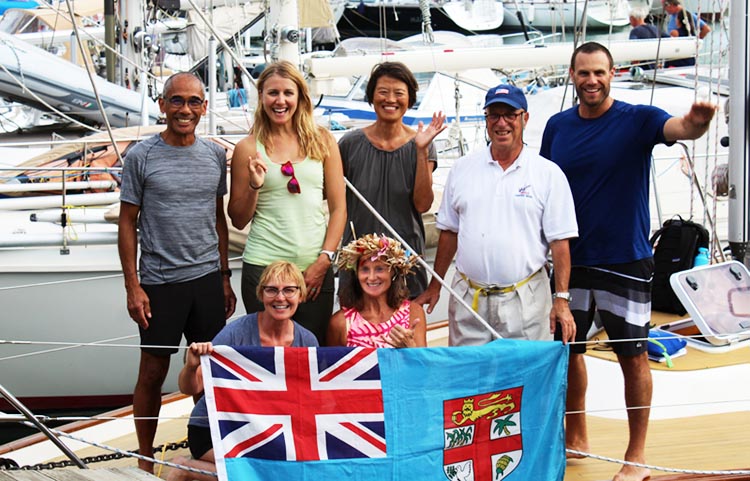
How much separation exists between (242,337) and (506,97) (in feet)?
4.58

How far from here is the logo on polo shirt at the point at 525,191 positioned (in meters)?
4.00

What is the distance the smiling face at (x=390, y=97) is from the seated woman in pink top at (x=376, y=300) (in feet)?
1.93

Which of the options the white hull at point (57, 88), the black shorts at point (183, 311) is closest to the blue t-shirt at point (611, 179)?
the black shorts at point (183, 311)

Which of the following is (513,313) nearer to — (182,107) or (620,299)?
(620,299)

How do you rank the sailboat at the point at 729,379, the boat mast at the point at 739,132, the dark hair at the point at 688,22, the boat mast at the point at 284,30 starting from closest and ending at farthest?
the sailboat at the point at 729,379 < the boat mast at the point at 739,132 < the boat mast at the point at 284,30 < the dark hair at the point at 688,22

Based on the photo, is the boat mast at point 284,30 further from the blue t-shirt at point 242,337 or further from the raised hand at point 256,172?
the blue t-shirt at point 242,337

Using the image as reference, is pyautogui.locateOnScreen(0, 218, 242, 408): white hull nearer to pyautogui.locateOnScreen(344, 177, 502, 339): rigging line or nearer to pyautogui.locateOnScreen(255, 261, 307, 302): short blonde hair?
pyautogui.locateOnScreen(344, 177, 502, 339): rigging line

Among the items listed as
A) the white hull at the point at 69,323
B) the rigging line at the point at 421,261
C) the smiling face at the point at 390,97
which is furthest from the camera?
the white hull at the point at 69,323

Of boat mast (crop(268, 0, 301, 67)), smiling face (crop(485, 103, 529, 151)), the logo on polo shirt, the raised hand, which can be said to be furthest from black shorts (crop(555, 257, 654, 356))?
boat mast (crop(268, 0, 301, 67))

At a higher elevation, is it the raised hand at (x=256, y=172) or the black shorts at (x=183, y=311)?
the raised hand at (x=256, y=172)

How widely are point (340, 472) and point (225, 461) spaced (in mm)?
407

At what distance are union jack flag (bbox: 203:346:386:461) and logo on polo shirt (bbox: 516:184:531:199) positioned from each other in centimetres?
91

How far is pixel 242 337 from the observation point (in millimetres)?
3836

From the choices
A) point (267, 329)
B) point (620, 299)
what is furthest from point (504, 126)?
point (267, 329)
